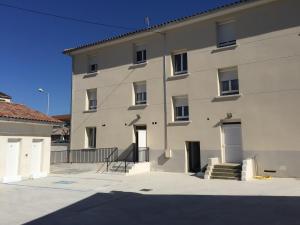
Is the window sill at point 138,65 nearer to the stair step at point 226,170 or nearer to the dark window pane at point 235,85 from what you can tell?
the dark window pane at point 235,85

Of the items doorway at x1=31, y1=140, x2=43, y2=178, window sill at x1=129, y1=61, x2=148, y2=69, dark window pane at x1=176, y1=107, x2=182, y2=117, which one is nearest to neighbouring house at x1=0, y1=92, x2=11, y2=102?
doorway at x1=31, y1=140, x2=43, y2=178

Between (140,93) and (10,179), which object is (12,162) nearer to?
(10,179)

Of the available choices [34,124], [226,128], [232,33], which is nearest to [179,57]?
[232,33]

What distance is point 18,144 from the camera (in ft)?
57.1

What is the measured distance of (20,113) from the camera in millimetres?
18062

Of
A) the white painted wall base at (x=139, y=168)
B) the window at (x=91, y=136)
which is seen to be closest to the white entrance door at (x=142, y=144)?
the white painted wall base at (x=139, y=168)

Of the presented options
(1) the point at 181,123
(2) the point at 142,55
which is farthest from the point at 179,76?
(2) the point at 142,55

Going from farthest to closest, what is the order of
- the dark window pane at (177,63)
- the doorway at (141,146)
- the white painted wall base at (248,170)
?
1. the doorway at (141,146)
2. the dark window pane at (177,63)
3. the white painted wall base at (248,170)

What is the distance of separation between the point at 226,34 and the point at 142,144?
27.5 feet

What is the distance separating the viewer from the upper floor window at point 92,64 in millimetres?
24688

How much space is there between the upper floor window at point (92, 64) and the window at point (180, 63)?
22.3ft

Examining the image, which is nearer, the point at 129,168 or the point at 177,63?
the point at 129,168

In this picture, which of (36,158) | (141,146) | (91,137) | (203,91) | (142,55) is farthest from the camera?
(91,137)

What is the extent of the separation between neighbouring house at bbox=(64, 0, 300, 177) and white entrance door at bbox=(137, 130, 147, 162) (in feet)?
0.21
